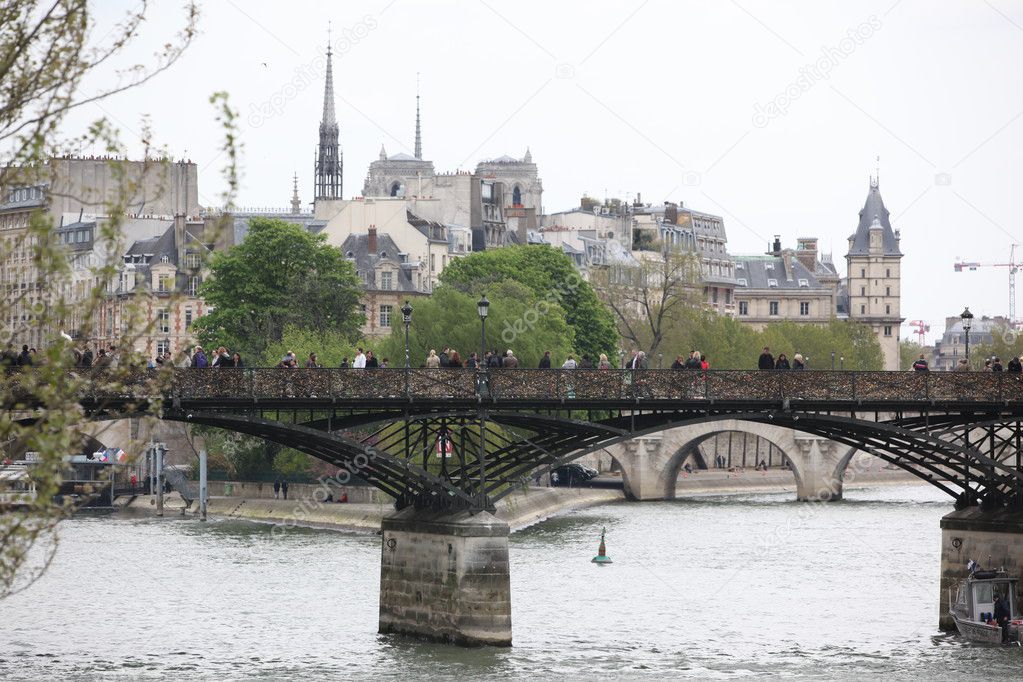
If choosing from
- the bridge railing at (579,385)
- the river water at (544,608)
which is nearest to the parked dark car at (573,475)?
the river water at (544,608)

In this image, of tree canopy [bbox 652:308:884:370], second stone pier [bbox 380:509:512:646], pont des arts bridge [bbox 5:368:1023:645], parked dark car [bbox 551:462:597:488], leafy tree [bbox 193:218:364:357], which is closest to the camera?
pont des arts bridge [bbox 5:368:1023:645]

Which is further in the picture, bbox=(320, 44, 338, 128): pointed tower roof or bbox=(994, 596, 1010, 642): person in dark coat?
bbox=(320, 44, 338, 128): pointed tower roof

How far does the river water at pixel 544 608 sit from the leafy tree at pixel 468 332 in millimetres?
6566

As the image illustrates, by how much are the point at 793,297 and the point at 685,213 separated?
10.8m

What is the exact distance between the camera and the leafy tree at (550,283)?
97750mm

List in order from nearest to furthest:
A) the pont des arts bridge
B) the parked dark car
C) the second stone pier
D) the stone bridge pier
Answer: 1. the pont des arts bridge
2. the second stone pier
3. the stone bridge pier
4. the parked dark car

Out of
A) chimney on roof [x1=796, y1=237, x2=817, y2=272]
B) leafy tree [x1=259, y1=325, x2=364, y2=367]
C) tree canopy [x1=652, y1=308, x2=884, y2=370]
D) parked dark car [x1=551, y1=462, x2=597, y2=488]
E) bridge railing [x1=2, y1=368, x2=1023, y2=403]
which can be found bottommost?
parked dark car [x1=551, y1=462, x2=597, y2=488]

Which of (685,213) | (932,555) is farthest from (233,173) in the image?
(685,213)

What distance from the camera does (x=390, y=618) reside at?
139ft

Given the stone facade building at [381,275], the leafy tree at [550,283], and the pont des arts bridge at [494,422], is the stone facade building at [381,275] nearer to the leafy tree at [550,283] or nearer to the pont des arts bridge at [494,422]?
the leafy tree at [550,283]

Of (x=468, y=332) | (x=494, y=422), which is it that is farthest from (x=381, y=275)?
(x=494, y=422)

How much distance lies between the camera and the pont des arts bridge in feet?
130

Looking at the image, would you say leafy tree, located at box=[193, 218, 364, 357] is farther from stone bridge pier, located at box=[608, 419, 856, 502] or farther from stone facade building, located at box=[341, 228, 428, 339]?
stone facade building, located at box=[341, 228, 428, 339]

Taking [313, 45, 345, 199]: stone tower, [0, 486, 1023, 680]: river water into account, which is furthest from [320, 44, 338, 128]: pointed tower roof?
[0, 486, 1023, 680]: river water
